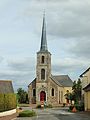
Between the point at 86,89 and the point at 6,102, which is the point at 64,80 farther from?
the point at 6,102

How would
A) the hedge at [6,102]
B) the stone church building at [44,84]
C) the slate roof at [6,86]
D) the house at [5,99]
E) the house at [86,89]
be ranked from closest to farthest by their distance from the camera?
the hedge at [6,102]
the house at [5,99]
the house at [86,89]
the slate roof at [6,86]
the stone church building at [44,84]

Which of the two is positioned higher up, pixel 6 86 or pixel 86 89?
pixel 6 86

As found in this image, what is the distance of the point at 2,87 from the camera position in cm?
5691

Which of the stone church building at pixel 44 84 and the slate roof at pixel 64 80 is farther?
the slate roof at pixel 64 80

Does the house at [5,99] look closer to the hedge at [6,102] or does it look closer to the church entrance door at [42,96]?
the hedge at [6,102]

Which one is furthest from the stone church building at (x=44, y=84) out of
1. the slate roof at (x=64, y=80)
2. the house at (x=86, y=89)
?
the house at (x=86, y=89)

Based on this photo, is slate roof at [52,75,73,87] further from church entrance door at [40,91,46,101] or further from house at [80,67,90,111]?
house at [80,67,90,111]

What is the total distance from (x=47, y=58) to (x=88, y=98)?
151 feet

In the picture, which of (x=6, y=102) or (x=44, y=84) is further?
(x=44, y=84)

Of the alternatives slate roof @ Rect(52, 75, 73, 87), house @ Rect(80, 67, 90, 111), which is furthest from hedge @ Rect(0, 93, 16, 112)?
slate roof @ Rect(52, 75, 73, 87)

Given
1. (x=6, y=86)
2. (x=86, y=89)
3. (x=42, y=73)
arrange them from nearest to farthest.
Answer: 1. (x=86, y=89)
2. (x=6, y=86)
3. (x=42, y=73)

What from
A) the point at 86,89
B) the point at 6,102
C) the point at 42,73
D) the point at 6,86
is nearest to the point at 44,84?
the point at 42,73

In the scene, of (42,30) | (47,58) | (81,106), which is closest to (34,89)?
(47,58)

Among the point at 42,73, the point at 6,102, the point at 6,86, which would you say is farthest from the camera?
the point at 42,73
